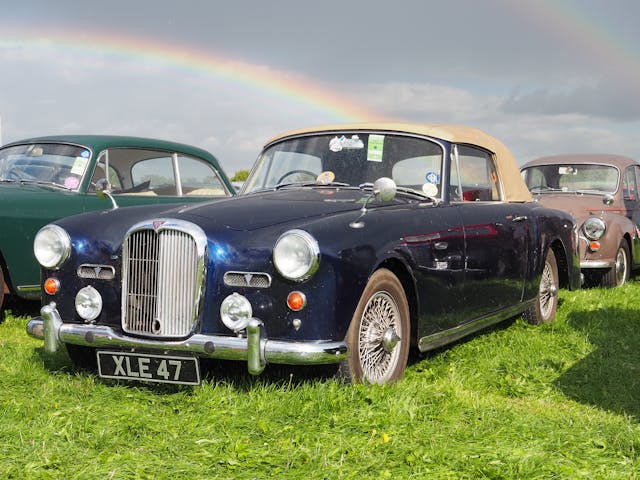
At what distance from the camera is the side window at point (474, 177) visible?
228 inches

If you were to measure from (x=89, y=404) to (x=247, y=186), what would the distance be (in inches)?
89.3

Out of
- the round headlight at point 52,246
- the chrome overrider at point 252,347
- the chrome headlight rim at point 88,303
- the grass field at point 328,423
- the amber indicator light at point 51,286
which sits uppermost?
the round headlight at point 52,246

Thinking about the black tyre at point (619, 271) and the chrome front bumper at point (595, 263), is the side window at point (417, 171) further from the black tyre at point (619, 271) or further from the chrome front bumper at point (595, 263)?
the black tyre at point (619, 271)

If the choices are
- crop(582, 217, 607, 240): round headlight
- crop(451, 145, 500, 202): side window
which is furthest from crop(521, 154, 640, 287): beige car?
crop(451, 145, 500, 202): side window

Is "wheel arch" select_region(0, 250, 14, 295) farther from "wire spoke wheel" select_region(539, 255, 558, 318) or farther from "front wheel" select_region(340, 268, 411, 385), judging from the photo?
"wire spoke wheel" select_region(539, 255, 558, 318)

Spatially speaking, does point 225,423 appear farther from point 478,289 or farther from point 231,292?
point 478,289

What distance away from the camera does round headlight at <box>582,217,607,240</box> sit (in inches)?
388

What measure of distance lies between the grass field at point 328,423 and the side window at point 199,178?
3471 mm

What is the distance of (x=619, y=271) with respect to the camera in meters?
10.3

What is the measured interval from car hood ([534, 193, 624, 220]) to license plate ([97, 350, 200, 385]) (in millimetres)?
6799

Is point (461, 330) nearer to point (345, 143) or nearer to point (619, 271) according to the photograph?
point (345, 143)

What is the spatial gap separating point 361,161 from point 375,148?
0.14m

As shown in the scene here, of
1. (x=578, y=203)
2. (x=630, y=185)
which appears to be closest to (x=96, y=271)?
(x=578, y=203)

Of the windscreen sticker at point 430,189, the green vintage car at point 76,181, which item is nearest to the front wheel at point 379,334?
the windscreen sticker at point 430,189
